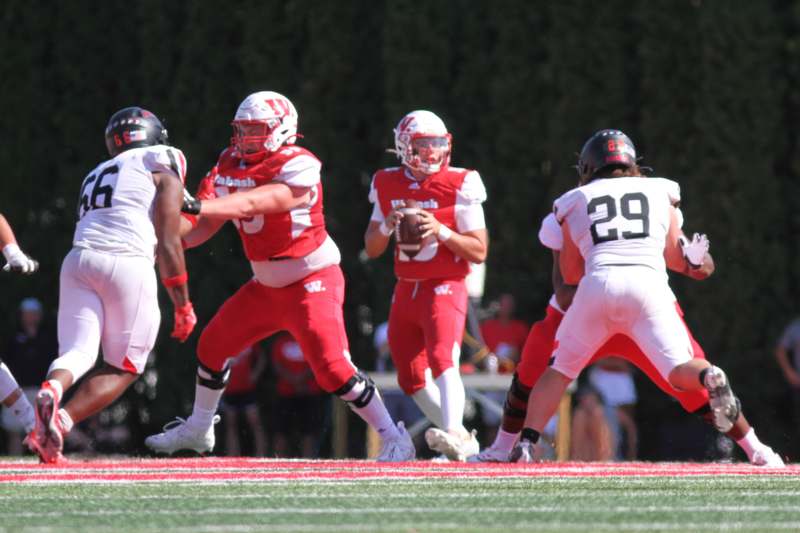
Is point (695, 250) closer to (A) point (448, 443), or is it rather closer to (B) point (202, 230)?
(A) point (448, 443)

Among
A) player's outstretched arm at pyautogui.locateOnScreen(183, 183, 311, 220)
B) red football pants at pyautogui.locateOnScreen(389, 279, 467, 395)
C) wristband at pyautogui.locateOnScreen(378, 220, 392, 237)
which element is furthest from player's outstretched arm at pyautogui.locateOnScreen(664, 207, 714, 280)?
player's outstretched arm at pyautogui.locateOnScreen(183, 183, 311, 220)

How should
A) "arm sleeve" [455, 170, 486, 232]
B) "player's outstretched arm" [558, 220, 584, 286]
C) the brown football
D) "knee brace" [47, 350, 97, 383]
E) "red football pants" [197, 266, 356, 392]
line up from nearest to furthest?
"knee brace" [47, 350, 97, 383], "player's outstretched arm" [558, 220, 584, 286], "red football pants" [197, 266, 356, 392], the brown football, "arm sleeve" [455, 170, 486, 232]

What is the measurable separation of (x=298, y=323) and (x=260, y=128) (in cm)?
107

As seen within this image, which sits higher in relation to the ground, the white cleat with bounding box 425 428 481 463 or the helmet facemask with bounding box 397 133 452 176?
the helmet facemask with bounding box 397 133 452 176

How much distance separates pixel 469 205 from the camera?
10836mm

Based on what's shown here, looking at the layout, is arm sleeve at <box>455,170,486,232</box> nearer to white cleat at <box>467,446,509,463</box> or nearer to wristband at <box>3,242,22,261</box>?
white cleat at <box>467,446,509,463</box>

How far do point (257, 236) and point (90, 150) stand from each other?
769 centimetres

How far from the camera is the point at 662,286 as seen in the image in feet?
29.8

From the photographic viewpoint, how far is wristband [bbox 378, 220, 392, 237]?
35.4ft

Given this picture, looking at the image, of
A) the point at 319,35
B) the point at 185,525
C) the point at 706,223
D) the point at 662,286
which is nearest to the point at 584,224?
the point at 662,286

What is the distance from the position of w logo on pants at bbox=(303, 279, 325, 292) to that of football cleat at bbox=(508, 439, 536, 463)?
140cm

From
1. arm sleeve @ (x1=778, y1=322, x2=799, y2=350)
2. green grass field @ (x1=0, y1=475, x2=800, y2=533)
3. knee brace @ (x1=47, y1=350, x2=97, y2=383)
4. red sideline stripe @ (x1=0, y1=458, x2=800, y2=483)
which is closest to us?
green grass field @ (x1=0, y1=475, x2=800, y2=533)

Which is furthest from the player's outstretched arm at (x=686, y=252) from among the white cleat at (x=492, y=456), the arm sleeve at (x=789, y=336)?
the arm sleeve at (x=789, y=336)

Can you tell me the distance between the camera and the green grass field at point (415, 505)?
6.38 m
